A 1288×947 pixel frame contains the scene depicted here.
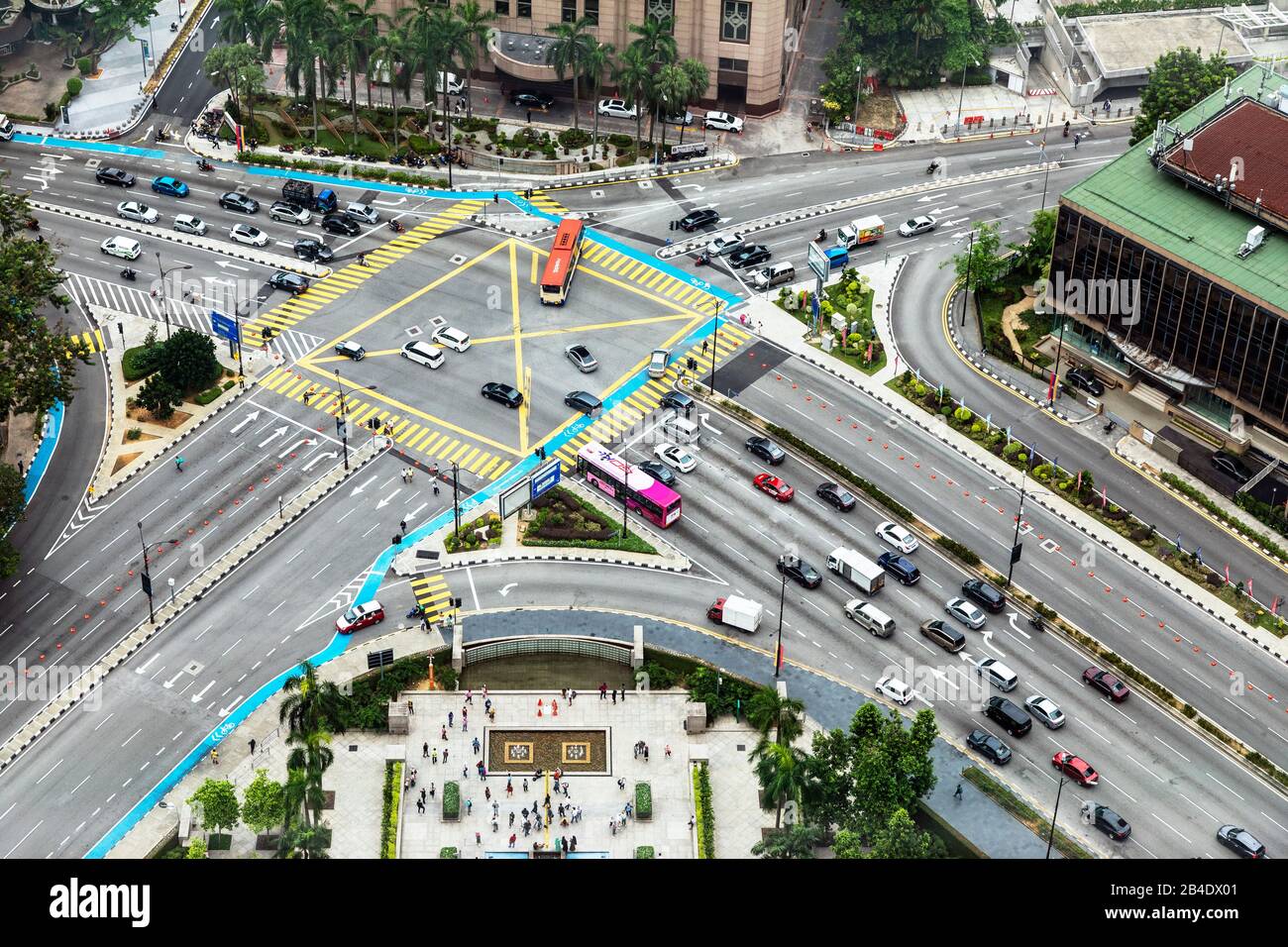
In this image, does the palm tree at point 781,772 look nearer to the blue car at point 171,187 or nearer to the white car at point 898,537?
the white car at point 898,537

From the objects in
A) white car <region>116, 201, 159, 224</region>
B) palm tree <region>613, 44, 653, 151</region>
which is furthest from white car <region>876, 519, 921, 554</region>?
white car <region>116, 201, 159, 224</region>

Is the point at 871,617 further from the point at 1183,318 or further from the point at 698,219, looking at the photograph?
the point at 698,219

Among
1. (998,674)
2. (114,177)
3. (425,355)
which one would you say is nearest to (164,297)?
(114,177)

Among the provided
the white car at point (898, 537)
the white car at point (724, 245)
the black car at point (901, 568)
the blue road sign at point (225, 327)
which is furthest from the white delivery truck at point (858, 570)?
the blue road sign at point (225, 327)

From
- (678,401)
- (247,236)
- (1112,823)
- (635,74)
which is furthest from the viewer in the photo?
(635,74)

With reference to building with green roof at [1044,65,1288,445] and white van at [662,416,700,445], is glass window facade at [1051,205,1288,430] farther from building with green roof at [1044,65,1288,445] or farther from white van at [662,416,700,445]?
white van at [662,416,700,445]
